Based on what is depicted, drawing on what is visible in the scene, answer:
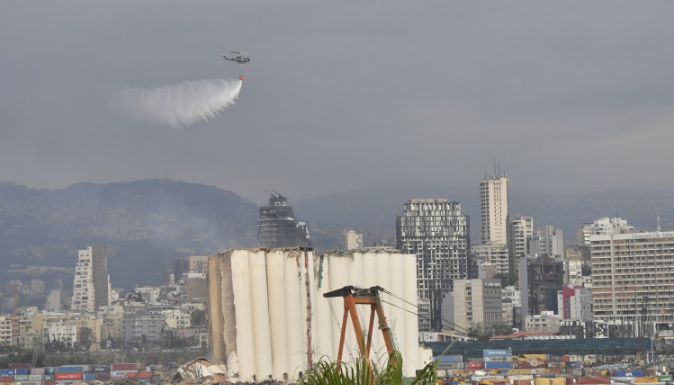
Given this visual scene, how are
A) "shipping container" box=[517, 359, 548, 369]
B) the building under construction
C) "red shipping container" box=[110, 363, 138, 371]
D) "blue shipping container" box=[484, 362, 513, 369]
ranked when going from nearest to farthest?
the building under construction < "shipping container" box=[517, 359, 548, 369] < "blue shipping container" box=[484, 362, 513, 369] < "red shipping container" box=[110, 363, 138, 371]

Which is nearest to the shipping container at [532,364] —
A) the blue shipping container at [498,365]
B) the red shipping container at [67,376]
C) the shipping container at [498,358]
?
the blue shipping container at [498,365]

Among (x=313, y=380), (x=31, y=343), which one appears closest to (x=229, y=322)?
(x=313, y=380)

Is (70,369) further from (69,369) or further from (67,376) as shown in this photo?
(67,376)

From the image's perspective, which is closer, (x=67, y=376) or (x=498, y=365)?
(x=67, y=376)

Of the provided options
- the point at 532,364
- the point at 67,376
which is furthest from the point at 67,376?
the point at 532,364

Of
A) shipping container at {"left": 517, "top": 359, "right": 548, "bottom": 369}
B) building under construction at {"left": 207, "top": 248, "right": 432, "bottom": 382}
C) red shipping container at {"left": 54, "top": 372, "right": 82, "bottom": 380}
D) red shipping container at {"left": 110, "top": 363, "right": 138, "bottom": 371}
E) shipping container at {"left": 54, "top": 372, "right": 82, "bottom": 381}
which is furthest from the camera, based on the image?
red shipping container at {"left": 110, "top": 363, "right": 138, "bottom": 371}

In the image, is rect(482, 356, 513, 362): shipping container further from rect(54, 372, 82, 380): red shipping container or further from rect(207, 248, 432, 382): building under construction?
rect(207, 248, 432, 382): building under construction

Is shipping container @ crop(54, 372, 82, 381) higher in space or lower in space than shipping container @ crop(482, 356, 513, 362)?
higher

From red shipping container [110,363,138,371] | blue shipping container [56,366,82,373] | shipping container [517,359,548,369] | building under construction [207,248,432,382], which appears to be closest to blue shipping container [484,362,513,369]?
shipping container [517,359,548,369]

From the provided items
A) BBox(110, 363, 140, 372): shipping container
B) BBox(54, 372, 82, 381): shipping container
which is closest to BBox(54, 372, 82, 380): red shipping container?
BBox(54, 372, 82, 381): shipping container

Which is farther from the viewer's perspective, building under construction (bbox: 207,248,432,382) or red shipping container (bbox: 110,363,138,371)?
red shipping container (bbox: 110,363,138,371)

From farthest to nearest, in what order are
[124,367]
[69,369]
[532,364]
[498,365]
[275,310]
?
[124,367], [69,369], [498,365], [532,364], [275,310]

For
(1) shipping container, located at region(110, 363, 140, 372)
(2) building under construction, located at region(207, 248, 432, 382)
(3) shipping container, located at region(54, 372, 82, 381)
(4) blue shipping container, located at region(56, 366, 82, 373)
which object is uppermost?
(2) building under construction, located at region(207, 248, 432, 382)
